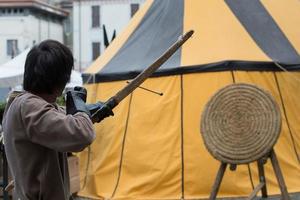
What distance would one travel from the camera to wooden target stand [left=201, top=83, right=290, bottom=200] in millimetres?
4746

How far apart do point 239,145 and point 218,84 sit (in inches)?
58.2

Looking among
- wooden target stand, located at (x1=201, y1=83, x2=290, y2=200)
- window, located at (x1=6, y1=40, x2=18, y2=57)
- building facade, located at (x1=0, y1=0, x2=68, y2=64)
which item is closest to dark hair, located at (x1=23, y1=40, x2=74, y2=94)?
wooden target stand, located at (x1=201, y1=83, x2=290, y2=200)

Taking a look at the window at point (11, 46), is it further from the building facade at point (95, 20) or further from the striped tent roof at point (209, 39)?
the striped tent roof at point (209, 39)

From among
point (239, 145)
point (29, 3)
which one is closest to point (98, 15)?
point (29, 3)

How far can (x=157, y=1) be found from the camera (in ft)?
24.2

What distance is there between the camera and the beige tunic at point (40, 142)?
2.20m

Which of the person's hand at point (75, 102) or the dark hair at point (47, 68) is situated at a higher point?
the dark hair at point (47, 68)

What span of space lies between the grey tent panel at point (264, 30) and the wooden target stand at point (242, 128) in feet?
4.73

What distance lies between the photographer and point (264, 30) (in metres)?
6.70

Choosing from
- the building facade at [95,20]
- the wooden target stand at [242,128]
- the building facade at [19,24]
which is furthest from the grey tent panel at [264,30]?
the building facade at [95,20]

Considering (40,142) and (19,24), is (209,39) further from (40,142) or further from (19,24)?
(19,24)

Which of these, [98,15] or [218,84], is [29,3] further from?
[218,84]

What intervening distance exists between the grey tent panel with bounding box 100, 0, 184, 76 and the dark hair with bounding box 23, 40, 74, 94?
13.1ft

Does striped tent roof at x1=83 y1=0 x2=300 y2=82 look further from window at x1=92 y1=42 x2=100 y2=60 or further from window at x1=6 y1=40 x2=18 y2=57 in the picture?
window at x1=92 y1=42 x2=100 y2=60
